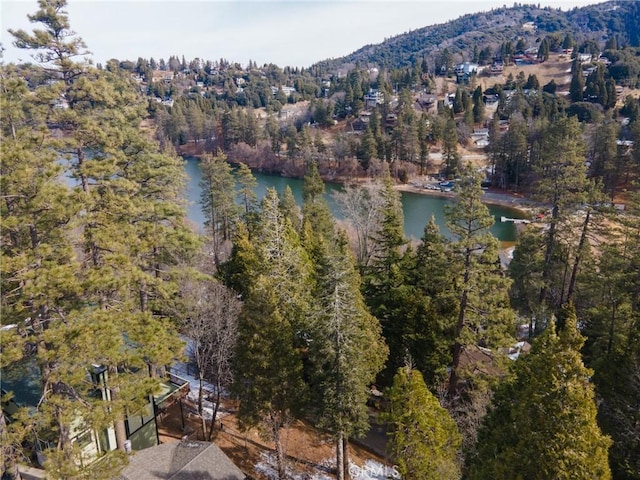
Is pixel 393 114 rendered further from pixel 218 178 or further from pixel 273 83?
pixel 273 83

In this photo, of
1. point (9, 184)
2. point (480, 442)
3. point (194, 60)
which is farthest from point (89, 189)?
point (194, 60)

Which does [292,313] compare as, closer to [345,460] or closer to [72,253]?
[345,460]

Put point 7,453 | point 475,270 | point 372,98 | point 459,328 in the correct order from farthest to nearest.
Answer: point 372,98 < point 459,328 < point 475,270 < point 7,453

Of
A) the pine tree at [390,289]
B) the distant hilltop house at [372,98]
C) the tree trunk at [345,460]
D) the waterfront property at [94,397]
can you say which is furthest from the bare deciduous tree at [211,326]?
the distant hilltop house at [372,98]

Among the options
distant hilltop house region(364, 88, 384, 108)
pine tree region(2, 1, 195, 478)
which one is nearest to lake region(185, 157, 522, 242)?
pine tree region(2, 1, 195, 478)

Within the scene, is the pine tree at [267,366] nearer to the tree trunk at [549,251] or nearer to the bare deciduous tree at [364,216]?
the tree trunk at [549,251]

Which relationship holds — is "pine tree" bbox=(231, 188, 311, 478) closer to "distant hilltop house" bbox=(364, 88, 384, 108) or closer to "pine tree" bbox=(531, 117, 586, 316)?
"pine tree" bbox=(531, 117, 586, 316)

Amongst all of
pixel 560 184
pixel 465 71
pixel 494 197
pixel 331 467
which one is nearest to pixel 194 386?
pixel 331 467
